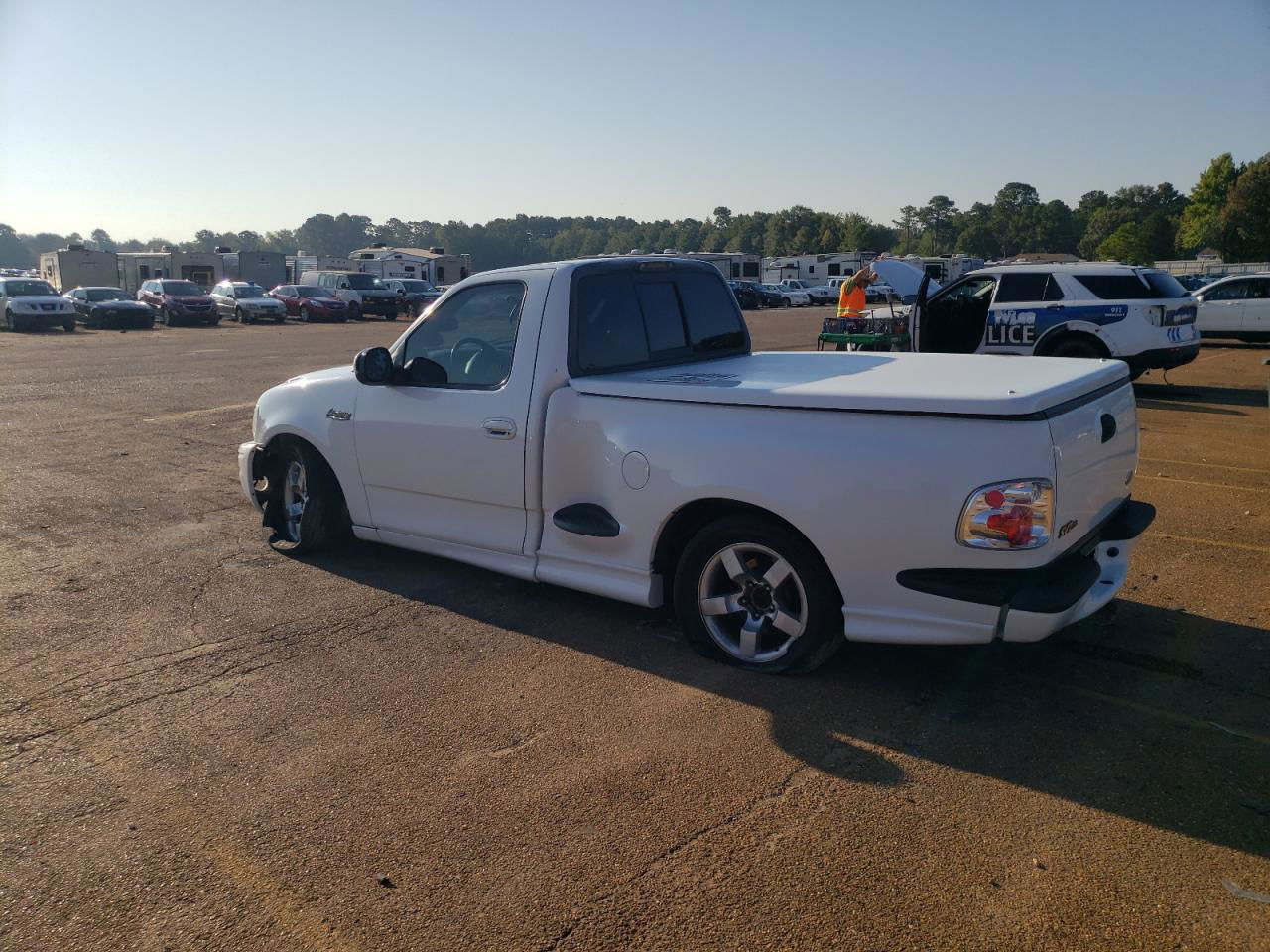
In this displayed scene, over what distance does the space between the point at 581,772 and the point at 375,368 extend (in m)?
2.83

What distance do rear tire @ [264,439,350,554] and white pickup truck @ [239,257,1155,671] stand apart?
0.07ft

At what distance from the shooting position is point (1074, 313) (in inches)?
538

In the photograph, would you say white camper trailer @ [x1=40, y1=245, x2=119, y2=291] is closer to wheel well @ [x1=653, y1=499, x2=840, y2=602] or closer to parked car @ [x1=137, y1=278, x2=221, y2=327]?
parked car @ [x1=137, y1=278, x2=221, y2=327]

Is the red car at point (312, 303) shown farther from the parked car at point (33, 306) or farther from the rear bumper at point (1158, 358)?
the rear bumper at point (1158, 358)

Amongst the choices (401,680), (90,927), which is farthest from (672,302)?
(90,927)

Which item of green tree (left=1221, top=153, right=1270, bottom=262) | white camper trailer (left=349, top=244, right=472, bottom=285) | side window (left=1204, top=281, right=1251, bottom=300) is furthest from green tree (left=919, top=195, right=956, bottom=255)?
side window (left=1204, top=281, right=1251, bottom=300)

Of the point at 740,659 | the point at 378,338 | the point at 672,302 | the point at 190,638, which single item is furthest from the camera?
the point at 378,338

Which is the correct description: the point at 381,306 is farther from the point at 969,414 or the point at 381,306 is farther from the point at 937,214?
the point at 937,214

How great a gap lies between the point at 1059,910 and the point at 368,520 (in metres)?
4.35

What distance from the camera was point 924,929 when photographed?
274 cm

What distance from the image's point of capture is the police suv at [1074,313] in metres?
13.4

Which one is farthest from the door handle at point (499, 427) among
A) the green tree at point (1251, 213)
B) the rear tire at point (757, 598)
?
the green tree at point (1251, 213)

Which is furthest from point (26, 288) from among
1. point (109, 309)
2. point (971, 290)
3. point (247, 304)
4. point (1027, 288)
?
point (1027, 288)

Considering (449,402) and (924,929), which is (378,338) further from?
(924,929)
